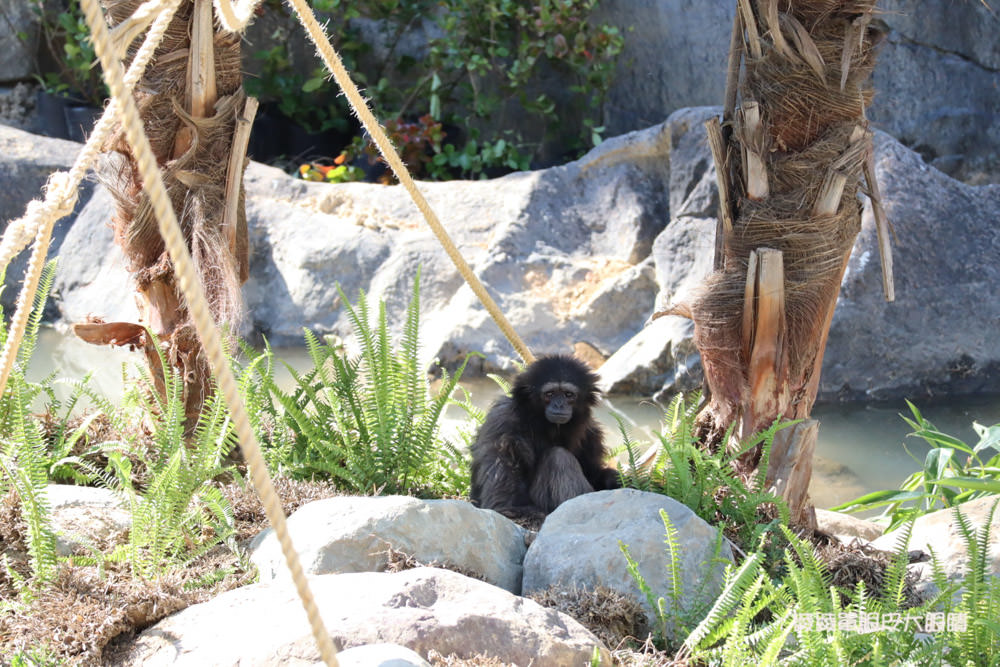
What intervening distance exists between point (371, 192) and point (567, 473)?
523 cm

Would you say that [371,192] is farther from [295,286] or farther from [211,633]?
[211,633]

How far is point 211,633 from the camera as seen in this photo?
8.91 feet

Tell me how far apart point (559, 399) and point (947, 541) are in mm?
1855

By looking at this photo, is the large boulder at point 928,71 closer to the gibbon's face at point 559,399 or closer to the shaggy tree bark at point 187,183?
the gibbon's face at point 559,399

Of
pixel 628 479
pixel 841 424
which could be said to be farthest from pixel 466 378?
pixel 628 479

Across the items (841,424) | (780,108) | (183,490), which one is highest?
(780,108)

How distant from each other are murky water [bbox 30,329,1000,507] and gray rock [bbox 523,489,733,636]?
2874 mm

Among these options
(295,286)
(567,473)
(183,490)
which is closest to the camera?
(183,490)

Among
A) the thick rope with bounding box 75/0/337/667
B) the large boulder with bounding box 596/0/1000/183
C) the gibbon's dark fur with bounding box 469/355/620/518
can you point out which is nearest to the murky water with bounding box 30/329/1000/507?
the gibbon's dark fur with bounding box 469/355/620/518

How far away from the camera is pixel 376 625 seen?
2.63 metres

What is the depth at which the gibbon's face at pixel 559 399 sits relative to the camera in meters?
4.55

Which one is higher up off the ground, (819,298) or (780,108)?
(780,108)

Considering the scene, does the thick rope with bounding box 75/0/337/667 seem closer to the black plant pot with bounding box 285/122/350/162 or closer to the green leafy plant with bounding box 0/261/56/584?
the green leafy plant with bounding box 0/261/56/584

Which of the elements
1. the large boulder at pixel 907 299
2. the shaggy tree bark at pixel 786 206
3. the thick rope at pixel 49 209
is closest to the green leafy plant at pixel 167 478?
the thick rope at pixel 49 209
